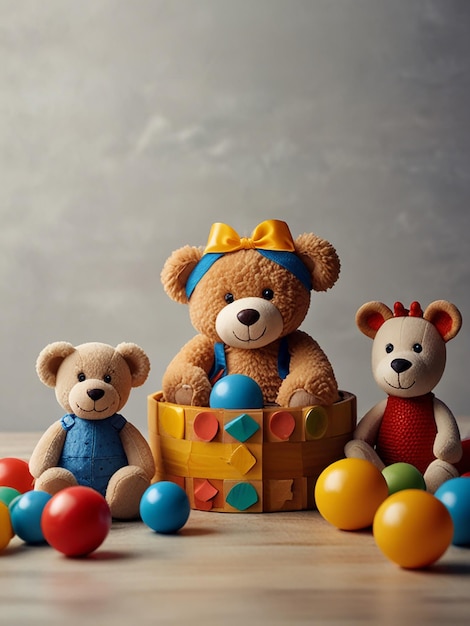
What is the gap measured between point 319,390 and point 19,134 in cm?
180

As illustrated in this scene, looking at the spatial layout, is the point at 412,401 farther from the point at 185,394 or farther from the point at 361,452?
the point at 185,394

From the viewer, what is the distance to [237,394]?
1955mm

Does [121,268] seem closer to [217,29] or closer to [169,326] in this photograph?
[169,326]

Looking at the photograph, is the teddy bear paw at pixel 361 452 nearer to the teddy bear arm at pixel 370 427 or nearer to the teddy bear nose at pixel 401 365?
the teddy bear arm at pixel 370 427

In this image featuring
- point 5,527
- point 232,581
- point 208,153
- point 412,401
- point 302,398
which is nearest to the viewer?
point 232,581

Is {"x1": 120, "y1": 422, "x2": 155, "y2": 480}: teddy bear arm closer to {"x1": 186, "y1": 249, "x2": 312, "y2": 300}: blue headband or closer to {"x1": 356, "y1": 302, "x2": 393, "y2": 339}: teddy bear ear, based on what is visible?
{"x1": 186, "y1": 249, "x2": 312, "y2": 300}: blue headband

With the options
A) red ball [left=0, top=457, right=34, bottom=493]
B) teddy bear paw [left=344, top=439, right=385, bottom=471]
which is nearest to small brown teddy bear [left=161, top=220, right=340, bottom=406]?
teddy bear paw [left=344, top=439, right=385, bottom=471]

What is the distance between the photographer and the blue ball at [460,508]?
1718 millimetres

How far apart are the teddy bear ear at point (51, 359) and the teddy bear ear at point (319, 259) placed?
1.83 ft

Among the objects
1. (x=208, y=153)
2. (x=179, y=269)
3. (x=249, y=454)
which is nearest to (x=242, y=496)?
(x=249, y=454)

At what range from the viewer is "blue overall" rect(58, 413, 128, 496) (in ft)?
6.37

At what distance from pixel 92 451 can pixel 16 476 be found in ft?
0.80

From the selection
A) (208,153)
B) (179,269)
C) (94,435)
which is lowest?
(94,435)

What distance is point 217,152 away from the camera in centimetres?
335
